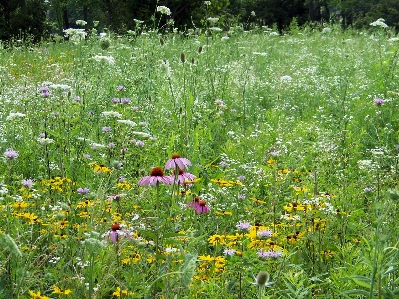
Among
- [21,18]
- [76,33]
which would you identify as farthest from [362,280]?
[21,18]

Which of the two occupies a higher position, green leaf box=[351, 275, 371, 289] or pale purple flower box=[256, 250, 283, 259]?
green leaf box=[351, 275, 371, 289]

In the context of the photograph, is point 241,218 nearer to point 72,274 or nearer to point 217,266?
point 217,266

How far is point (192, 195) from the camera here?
2715mm

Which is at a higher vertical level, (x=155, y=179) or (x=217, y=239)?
(x=155, y=179)

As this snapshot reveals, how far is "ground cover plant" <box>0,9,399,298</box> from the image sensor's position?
75.0 inches

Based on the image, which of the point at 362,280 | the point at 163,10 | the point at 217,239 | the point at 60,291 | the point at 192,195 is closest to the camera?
the point at 362,280

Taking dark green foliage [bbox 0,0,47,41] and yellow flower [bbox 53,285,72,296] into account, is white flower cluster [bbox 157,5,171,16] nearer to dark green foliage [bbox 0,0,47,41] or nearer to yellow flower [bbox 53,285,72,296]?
yellow flower [bbox 53,285,72,296]

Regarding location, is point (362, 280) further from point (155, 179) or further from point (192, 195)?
point (192, 195)

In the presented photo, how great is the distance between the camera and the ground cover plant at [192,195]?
190 cm

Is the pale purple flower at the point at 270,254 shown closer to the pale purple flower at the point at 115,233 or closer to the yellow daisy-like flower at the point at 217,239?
the yellow daisy-like flower at the point at 217,239

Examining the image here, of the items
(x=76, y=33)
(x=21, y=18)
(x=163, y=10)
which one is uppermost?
(x=163, y=10)

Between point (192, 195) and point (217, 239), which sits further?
point (192, 195)

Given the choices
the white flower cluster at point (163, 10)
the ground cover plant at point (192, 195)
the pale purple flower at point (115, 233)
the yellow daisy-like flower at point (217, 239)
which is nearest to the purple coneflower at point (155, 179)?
the ground cover plant at point (192, 195)

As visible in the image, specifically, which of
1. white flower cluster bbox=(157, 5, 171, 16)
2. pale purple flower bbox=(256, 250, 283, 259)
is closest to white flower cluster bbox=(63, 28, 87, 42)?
white flower cluster bbox=(157, 5, 171, 16)
